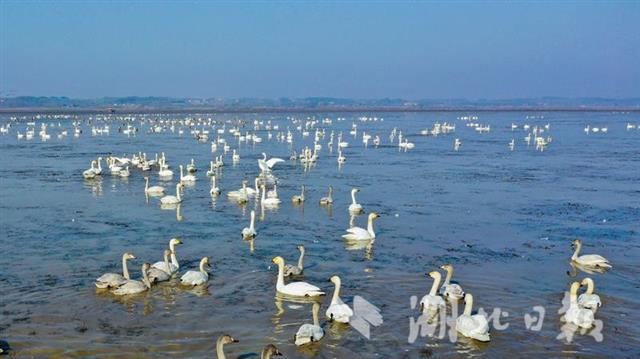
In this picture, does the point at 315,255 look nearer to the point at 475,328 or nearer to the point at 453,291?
the point at 453,291

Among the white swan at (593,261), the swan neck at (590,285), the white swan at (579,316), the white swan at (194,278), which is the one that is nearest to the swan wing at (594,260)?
the white swan at (593,261)

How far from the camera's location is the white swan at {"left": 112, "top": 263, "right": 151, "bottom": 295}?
13.2 meters

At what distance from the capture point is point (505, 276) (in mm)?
14930

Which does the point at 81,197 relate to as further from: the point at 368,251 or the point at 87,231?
the point at 368,251

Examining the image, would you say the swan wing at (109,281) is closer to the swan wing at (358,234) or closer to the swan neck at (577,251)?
the swan wing at (358,234)

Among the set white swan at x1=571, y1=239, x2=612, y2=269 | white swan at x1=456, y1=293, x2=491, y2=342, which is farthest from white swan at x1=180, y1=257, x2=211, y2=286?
white swan at x1=571, y1=239, x2=612, y2=269

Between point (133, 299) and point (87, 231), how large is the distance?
6445 mm

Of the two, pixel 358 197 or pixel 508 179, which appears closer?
pixel 358 197

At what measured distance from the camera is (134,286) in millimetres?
13336

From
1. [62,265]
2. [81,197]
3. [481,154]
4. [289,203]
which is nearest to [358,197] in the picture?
[289,203]

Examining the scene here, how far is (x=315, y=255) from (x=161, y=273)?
4101mm

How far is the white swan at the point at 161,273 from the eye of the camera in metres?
13.9

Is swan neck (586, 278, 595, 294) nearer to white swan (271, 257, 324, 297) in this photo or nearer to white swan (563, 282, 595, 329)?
white swan (563, 282, 595, 329)

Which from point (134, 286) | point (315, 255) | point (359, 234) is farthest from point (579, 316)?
point (134, 286)
